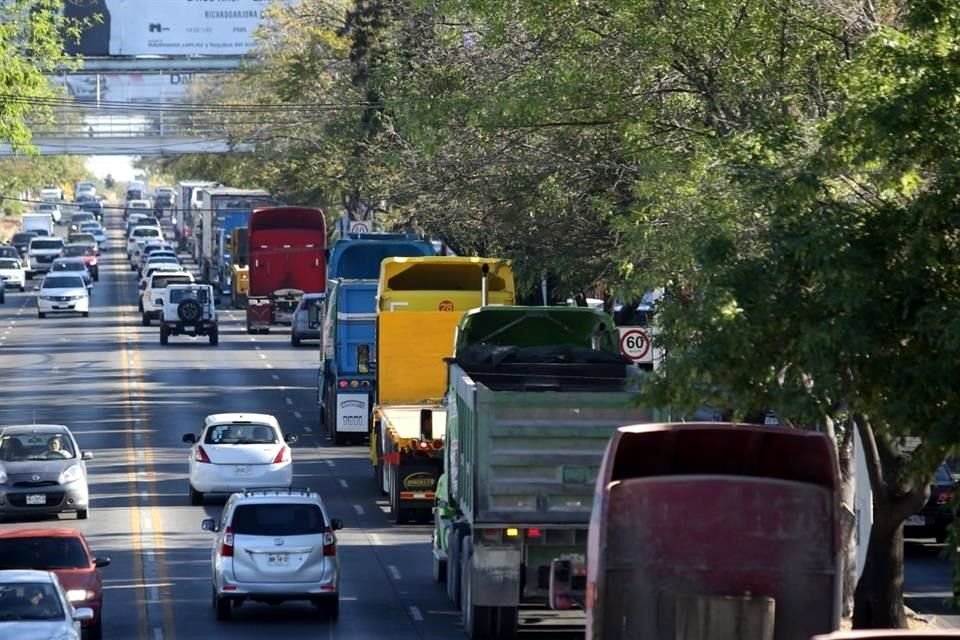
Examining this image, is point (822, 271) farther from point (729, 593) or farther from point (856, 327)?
point (729, 593)

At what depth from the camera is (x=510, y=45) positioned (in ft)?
85.5

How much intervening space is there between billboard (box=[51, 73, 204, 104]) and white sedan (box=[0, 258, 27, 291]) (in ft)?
127

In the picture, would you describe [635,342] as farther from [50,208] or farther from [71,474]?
[50,208]

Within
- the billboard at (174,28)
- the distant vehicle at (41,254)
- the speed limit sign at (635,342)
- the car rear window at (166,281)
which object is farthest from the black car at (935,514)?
the distant vehicle at (41,254)

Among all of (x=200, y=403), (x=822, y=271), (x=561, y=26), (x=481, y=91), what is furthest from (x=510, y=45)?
(x=200, y=403)

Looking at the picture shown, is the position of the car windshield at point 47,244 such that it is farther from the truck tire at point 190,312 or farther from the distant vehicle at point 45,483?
the distant vehicle at point 45,483

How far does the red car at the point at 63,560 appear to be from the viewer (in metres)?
21.6

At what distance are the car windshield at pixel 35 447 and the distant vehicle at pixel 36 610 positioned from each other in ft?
40.2

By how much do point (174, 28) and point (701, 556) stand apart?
87156 millimetres

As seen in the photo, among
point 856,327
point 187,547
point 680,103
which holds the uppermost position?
point 680,103

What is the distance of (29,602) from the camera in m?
18.7

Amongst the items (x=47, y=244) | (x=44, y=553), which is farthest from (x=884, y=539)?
(x=47, y=244)

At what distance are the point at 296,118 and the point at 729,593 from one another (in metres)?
59.1

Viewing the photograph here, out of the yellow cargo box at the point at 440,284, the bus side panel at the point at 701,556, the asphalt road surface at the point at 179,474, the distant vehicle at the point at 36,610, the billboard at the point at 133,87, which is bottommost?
the asphalt road surface at the point at 179,474
